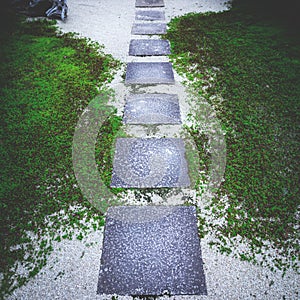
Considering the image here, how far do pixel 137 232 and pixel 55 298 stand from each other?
70cm

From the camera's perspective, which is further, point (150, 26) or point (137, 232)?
point (150, 26)

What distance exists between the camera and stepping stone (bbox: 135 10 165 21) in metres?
4.98

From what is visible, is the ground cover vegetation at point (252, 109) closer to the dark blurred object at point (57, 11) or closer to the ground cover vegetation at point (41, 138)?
the ground cover vegetation at point (41, 138)

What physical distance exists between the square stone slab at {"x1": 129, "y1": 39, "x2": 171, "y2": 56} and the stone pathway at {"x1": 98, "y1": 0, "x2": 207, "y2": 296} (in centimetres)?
149

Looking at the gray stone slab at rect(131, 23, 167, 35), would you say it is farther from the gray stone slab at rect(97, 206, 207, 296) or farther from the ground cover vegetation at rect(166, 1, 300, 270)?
the gray stone slab at rect(97, 206, 207, 296)

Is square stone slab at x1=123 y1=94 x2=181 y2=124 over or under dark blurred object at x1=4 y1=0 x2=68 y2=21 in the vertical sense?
under

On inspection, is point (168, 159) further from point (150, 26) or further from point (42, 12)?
point (42, 12)

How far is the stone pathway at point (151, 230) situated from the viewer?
5.36 ft

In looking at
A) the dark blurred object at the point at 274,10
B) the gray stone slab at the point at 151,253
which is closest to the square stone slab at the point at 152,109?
the gray stone slab at the point at 151,253

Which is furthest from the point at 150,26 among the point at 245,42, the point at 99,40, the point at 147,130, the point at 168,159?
the point at 168,159

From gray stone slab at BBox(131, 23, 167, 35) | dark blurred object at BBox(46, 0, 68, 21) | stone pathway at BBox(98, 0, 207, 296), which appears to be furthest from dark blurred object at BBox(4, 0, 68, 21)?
stone pathway at BBox(98, 0, 207, 296)

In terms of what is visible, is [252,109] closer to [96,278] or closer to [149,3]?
[96,278]

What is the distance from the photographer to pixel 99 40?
4242mm

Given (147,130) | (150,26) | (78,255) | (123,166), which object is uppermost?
(150,26)
